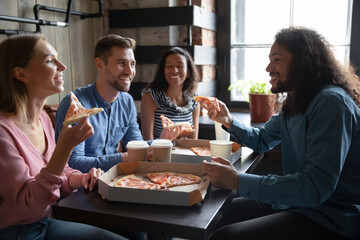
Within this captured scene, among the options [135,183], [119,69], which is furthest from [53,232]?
[119,69]

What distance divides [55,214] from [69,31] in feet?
6.54

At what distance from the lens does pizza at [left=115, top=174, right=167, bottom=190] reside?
137 cm

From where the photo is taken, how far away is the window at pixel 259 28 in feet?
10.8

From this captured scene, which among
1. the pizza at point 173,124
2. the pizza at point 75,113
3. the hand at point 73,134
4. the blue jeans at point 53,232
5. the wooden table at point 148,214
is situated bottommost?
the blue jeans at point 53,232

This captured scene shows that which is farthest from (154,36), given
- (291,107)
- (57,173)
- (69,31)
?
(57,173)

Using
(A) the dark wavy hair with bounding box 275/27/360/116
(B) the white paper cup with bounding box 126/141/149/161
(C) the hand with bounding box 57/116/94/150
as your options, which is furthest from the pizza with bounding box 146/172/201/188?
(A) the dark wavy hair with bounding box 275/27/360/116

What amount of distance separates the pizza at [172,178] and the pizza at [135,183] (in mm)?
32

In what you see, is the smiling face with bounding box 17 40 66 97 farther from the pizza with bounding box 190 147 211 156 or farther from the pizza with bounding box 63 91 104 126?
the pizza with bounding box 190 147 211 156

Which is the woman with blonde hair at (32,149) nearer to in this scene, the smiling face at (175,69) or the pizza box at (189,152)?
the pizza box at (189,152)

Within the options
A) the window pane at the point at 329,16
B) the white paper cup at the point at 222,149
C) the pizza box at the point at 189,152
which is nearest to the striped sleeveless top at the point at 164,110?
the pizza box at the point at 189,152

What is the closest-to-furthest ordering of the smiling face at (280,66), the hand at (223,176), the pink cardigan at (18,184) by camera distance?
the pink cardigan at (18,184), the hand at (223,176), the smiling face at (280,66)

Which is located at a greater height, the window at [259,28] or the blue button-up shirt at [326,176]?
the window at [259,28]

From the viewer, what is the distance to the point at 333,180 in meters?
1.33

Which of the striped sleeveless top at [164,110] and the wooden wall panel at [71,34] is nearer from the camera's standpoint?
the wooden wall panel at [71,34]
